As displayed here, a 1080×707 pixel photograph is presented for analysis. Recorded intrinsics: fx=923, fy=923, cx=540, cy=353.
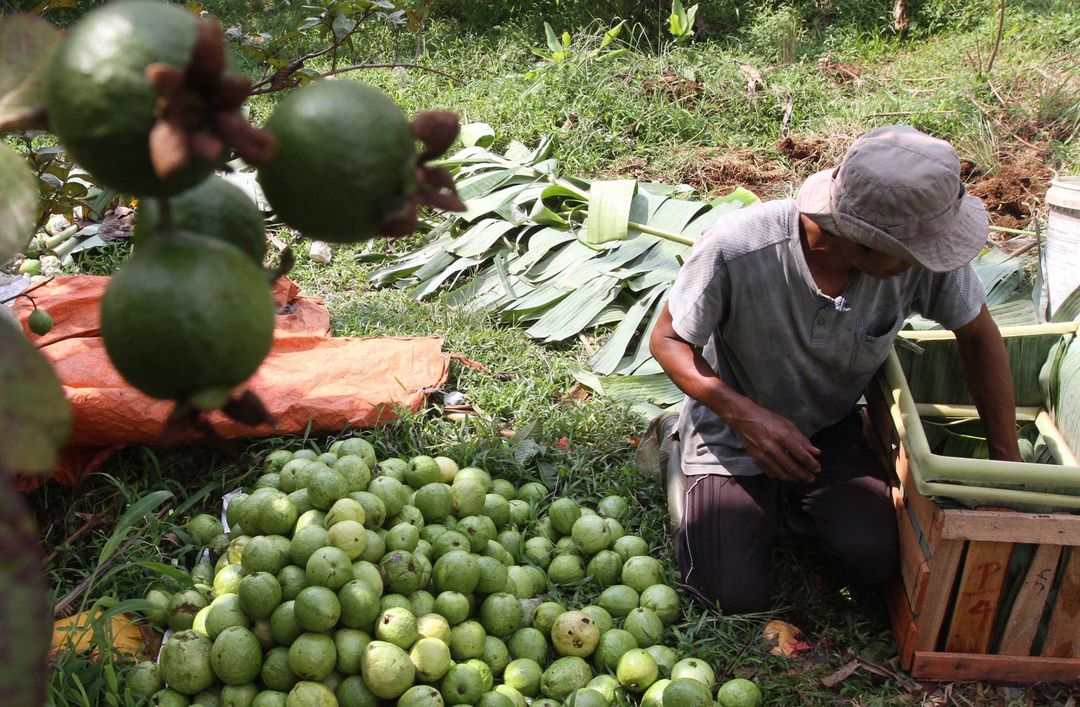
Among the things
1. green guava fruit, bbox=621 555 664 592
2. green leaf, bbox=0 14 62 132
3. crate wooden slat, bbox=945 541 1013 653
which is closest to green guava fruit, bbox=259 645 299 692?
green guava fruit, bbox=621 555 664 592

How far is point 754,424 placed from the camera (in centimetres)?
273

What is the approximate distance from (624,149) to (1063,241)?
9.27ft

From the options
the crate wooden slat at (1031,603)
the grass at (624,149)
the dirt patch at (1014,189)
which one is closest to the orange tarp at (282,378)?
the grass at (624,149)

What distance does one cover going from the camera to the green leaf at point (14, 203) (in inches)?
27.0

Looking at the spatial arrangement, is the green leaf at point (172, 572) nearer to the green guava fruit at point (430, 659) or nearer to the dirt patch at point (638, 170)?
the green guava fruit at point (430, 659)

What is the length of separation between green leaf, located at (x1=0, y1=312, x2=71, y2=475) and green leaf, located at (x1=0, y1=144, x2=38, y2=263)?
0.32 ft

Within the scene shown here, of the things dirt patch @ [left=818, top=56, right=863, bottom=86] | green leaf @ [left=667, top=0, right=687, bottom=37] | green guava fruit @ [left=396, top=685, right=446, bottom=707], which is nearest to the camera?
green guava fruit @ [left=396, top=685, right=446, bottom=707]

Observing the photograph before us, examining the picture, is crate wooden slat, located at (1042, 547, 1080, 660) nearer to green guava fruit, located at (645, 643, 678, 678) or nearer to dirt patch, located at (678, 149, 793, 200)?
green guava fruit, located at (645, 643, 678, 678)

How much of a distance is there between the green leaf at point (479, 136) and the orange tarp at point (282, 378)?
1.90 metres

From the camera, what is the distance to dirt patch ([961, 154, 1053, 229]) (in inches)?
191

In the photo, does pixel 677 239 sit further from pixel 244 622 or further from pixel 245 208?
pixel 245 208

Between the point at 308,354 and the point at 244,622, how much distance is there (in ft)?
5.07

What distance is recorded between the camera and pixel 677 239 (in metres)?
4.38

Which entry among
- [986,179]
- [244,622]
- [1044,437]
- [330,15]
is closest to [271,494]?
[244,622]
